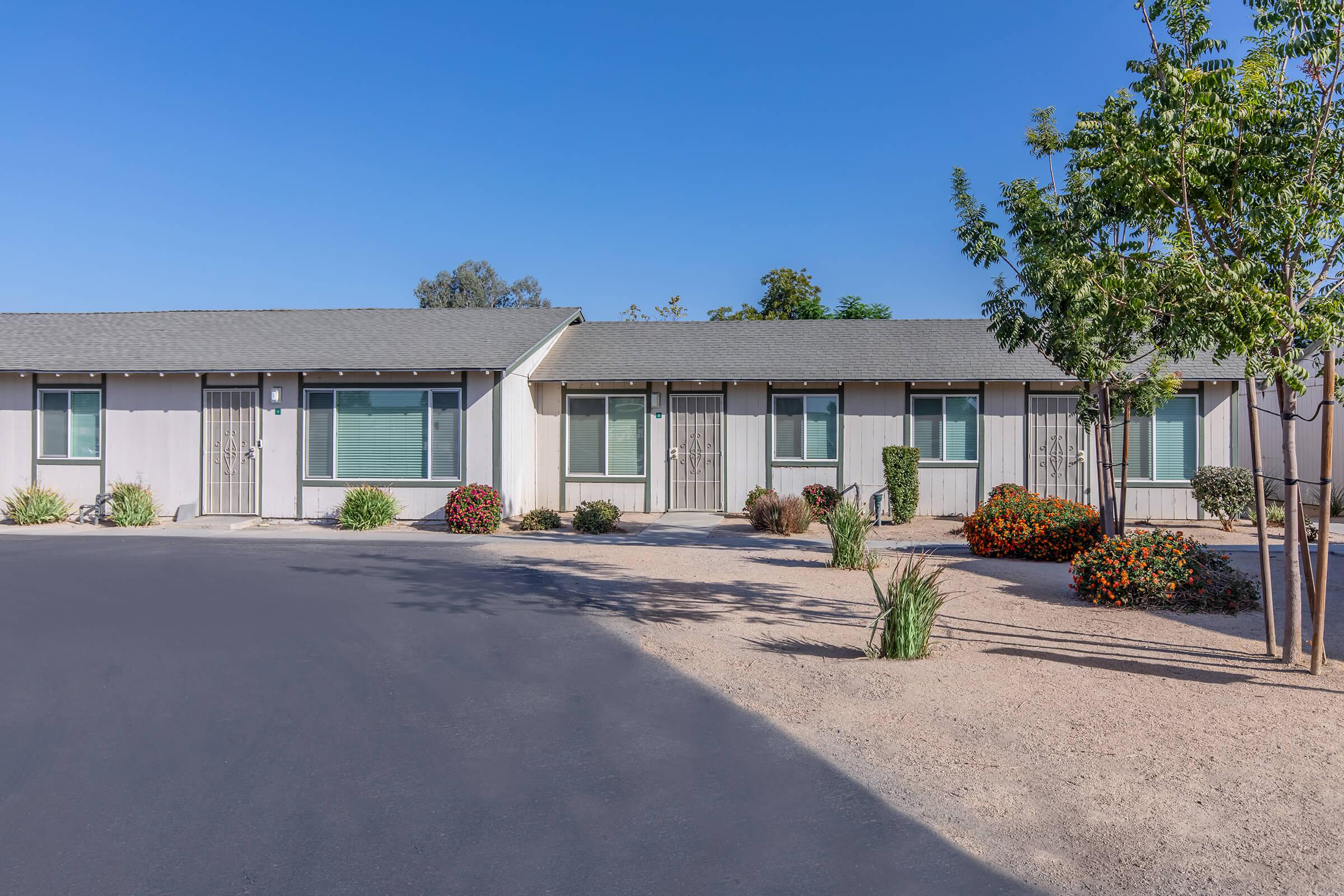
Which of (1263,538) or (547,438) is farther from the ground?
(547,438)

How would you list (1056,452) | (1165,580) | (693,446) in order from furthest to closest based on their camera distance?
(693,446), (1056,452), (1165,580)

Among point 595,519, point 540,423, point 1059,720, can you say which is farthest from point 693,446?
point 1059,720

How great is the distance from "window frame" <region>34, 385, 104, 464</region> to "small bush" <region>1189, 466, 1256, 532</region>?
20.1 meters

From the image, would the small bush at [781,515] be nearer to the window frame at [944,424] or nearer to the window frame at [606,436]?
the window frame at [606,436]

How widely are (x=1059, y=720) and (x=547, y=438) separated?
1401 centimetres

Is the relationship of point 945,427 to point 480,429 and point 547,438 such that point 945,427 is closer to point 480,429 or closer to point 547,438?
point 547,438

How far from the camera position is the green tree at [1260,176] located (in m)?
6.43

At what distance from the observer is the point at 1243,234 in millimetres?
6883

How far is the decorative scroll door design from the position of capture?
1753cm

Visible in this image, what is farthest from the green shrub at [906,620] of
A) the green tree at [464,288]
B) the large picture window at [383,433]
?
the green tree at [464,288]

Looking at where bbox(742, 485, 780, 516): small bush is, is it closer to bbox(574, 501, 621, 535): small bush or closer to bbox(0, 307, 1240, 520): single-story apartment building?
bbox(0, 307, 1240, 520): single-story apartment building

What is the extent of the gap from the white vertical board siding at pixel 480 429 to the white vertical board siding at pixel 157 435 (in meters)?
5.24

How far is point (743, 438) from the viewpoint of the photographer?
17984mm

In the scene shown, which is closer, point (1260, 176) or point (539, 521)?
point (1260, 176)
